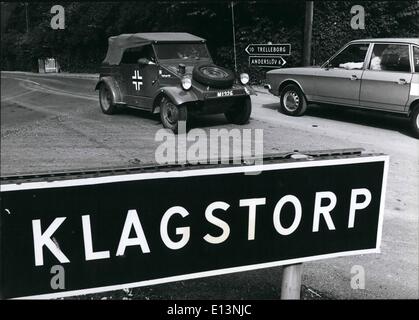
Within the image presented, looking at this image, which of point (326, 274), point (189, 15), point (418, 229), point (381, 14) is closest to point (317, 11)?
point (381, 14)

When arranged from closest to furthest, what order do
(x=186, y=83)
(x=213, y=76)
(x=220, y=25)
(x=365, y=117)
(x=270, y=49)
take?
(x=186, y=83)
(x=213, y=76)
(x=365, y=117)
(x=270, y=49)
(x=220, y=25)

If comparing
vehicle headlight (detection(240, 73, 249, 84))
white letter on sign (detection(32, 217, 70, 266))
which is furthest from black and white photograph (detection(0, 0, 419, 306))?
vehicle headlight (detection(240, 73, 249, 84))

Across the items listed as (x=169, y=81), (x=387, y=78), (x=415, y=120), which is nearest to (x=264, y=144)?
(x=169, y=81)

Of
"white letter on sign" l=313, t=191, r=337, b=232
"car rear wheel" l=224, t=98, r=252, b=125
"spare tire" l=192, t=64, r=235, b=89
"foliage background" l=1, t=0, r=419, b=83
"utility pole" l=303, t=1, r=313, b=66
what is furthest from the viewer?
"utility pole" l=303, t=1, r=313, b=66

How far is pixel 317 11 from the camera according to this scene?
13.6m

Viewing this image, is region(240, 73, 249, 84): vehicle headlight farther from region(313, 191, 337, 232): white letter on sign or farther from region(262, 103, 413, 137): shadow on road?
region(313, 191, 337, 232): white letter on sign

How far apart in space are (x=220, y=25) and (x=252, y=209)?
14617 millimetres

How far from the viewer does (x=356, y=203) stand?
Answer: 193 centimetres

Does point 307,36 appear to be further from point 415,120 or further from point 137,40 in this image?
point 415,120

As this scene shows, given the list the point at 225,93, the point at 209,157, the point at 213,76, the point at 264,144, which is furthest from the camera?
the point at 225,93

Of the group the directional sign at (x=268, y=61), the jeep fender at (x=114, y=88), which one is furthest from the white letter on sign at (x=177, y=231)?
the jeep fender at (x=114, y=88)

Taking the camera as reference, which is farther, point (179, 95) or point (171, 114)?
point (171, 114)

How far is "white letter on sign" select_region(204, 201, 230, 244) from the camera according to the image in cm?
175

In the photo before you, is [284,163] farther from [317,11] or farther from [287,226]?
[317,11]
